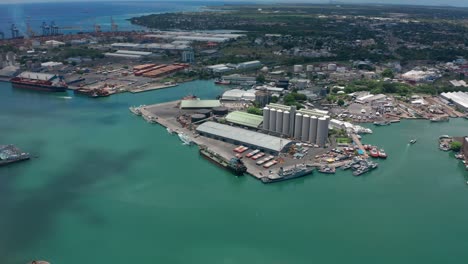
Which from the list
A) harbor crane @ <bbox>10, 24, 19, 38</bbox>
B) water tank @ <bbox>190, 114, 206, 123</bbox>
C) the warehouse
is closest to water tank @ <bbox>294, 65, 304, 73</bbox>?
the warehouse

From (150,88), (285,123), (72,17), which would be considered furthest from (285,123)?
(72,17)

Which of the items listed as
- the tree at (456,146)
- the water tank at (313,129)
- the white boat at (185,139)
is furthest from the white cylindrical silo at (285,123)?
the tree at (456,146)

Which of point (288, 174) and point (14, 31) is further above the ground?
point (14, 31)

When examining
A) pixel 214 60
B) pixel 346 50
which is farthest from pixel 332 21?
pixel 214 60

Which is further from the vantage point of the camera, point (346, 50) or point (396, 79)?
point (346, 50)

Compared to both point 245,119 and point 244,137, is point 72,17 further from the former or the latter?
point 244,137

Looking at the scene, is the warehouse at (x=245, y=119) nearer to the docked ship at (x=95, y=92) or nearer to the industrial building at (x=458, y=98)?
the docked ship at (x=95, y=92)

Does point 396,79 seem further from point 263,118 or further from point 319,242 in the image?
point 319,242
